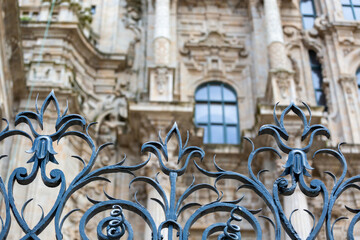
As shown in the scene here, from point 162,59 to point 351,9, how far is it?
5.83 meters

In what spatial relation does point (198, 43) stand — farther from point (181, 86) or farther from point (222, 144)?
point (222, 144)

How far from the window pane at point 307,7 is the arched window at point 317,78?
1.45m

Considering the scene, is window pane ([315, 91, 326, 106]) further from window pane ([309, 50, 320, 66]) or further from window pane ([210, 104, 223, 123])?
window pane ([210, 104, 223, 123])

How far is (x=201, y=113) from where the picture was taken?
13102mm

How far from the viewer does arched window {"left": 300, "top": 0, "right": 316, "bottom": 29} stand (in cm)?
1465

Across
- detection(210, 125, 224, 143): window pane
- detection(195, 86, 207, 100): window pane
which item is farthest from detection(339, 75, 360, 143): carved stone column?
detection(195, 86, 207, 100): window pane

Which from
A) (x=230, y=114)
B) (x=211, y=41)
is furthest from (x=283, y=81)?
(x=211, y=41)

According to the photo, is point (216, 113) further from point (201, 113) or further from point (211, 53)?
point (211, 53)

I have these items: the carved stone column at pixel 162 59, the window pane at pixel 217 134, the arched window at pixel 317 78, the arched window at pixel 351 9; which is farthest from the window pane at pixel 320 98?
the carved stone column at pixel 162 59

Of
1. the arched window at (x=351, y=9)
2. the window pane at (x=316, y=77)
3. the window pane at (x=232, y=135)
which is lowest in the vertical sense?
the window pane at (x=232, y=135)

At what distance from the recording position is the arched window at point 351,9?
14602 mm

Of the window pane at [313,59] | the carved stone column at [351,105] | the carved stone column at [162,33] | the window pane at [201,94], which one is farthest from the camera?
the window pane at [313,59]

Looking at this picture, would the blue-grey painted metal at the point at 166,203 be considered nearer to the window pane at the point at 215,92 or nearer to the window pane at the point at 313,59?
the window pane at the point at 215,92

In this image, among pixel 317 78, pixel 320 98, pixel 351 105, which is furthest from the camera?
pixel 317 78
